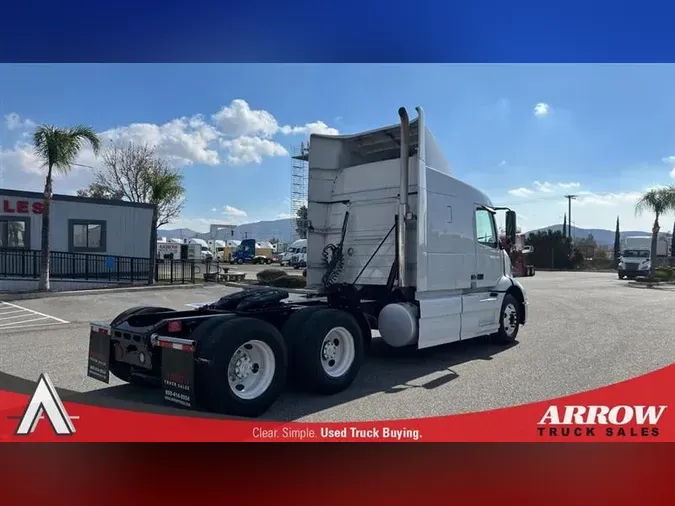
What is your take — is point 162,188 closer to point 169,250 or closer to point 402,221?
point 169,250

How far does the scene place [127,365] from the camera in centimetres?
402

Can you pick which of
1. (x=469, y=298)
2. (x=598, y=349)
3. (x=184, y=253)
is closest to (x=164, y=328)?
(x=184, y=253)

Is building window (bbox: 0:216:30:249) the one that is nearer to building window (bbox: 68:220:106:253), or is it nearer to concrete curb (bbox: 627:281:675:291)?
building window (bbox: 68:220:106:253)

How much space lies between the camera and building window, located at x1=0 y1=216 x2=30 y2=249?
3536mm

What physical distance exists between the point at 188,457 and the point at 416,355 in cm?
287

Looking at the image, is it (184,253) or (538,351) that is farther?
(538,351)

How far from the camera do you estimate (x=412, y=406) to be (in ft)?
11.5

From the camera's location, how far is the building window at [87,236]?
12.1ft

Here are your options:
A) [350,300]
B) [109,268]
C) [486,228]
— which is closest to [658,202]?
[486,228]

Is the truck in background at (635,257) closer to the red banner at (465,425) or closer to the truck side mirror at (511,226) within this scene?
the truck side mirror at (511,226)

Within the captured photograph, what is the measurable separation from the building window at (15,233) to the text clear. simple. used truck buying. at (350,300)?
0.85m

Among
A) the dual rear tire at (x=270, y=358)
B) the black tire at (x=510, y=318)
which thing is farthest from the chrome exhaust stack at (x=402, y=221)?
the black tire at (x=510, y=318)

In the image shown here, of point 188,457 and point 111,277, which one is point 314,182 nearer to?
point 111,277

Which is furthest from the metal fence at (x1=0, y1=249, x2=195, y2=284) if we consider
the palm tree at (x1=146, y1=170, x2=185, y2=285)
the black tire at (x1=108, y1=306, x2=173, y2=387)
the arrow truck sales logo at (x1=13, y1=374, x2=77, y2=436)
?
the arrow truck sales logo at (x1=13, y1=374, x2=77, y2=436)
